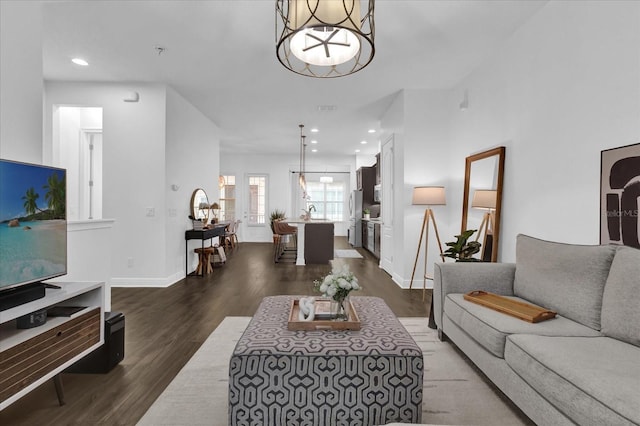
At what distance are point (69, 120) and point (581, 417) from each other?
6805 millimetres

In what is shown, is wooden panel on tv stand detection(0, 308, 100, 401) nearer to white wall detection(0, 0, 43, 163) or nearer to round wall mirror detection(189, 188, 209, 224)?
white wall detection(0, 0, 43, 163)

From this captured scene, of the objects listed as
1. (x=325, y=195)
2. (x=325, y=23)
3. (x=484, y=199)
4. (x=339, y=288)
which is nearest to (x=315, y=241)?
(x=484, y=199)

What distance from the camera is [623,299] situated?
186 centimetres

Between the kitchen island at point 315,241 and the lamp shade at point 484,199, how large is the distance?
3.49m

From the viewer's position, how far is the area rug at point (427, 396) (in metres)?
1.92

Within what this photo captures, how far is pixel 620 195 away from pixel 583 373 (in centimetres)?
143

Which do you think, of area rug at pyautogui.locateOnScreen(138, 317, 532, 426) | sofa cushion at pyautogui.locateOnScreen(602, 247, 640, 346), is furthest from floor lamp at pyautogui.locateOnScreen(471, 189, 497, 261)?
sofa cushion at pyautogui.locateOnScreen(602, 247, 640, 346)

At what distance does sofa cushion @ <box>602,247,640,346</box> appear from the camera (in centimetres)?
179

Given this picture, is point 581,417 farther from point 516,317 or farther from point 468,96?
point 468,96

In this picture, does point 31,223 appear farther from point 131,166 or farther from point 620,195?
point 620,195

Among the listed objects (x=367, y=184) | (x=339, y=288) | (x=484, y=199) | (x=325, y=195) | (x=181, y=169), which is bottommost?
(x=339, y=288)

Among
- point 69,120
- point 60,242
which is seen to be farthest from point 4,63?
point 69,120

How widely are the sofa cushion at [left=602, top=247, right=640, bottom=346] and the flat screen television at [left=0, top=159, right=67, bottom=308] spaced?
10.7 ft

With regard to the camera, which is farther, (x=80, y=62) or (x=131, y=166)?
(x=131, y=166)
